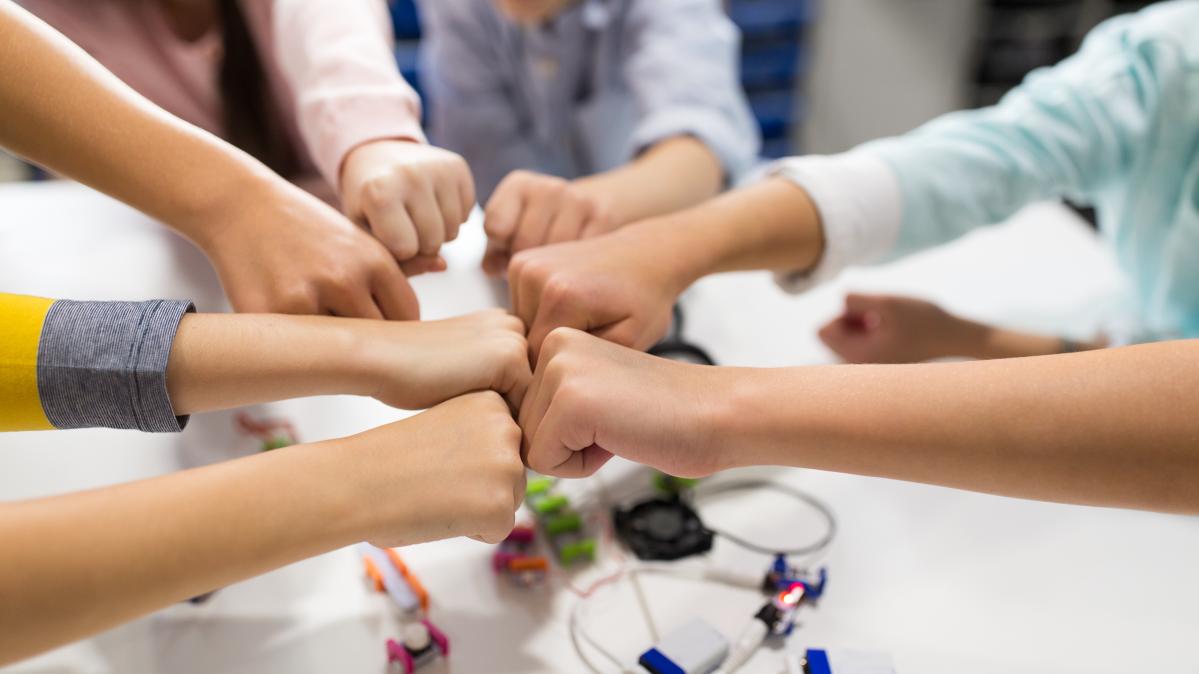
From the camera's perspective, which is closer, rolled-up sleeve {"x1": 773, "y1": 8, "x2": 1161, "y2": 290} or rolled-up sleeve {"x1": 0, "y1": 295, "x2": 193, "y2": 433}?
rolled-up sleeve {"x1": 0, "y1": 295, "x2": 193, "y2": 433}

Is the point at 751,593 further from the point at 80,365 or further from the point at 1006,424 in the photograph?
the point at 80,365

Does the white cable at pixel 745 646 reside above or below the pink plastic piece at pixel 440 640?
above

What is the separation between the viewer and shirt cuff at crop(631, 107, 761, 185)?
2.79ft

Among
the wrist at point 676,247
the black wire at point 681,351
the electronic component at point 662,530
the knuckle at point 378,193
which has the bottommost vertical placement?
the electronic component at point 662,530

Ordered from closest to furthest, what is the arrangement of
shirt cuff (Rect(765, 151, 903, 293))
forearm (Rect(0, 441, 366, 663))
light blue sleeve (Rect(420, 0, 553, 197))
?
forearm (Rect(0, 441, 366, 663))
shirt cuff (Rect(765, 151, 903, 293))
light blue sleeve (Rect(420, 0, 553, 197))

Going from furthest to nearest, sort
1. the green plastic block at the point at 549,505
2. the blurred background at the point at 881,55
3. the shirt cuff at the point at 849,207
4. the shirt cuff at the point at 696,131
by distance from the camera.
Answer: the blurred background at the point at 881,55, the shirt cuff at the point at 696,131, the shirt cuff at the point at 849,207, the green plastic block at the point at 549,505

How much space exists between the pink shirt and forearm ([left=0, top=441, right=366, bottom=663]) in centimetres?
31

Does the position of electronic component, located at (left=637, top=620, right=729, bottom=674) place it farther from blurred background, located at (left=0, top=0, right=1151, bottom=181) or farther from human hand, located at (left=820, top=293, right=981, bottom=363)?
blurred background, located at (left=0, top=0, right=1151, bottom=181)

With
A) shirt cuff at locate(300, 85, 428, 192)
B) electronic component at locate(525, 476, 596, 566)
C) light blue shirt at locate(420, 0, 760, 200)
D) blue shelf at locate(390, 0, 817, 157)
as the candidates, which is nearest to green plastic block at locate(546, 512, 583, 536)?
electronic component at locate(525, 476, 596, 566)

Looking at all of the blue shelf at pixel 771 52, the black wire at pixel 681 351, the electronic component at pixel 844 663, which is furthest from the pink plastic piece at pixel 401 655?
the blue shelf at pixel 771 52

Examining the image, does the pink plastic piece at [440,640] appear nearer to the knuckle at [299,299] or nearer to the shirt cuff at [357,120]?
the knuckle at [299,299]

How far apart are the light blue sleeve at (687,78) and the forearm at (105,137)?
0.46 metres

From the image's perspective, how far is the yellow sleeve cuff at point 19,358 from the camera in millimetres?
398

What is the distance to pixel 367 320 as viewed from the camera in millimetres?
515
